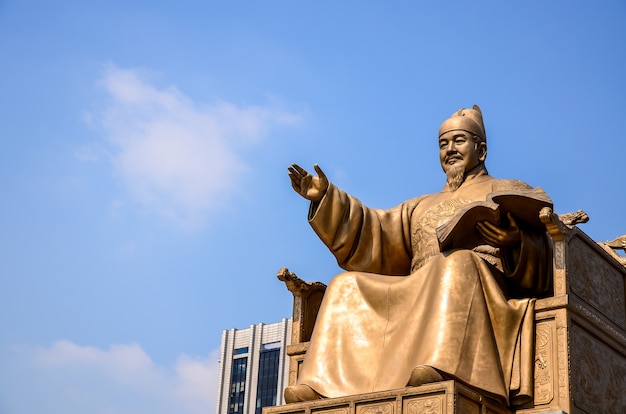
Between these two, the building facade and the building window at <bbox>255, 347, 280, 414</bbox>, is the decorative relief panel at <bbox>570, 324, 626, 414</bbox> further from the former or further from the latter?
the building window at <bbox>255, 347, 280, 414</bbox>

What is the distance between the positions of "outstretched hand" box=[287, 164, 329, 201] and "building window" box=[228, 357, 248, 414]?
33.9m

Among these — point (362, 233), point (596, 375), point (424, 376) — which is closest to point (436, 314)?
point (424, 376)

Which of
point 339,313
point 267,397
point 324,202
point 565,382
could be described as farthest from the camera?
point 267,397

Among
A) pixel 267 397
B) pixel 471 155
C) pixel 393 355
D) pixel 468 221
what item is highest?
pixel 267 397

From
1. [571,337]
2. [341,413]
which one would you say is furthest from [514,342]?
[341,413]

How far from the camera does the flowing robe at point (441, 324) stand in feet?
24.3

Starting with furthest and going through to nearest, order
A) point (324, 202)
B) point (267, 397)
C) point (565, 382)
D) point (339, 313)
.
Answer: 1. point (267, 397)
2. point (324, 202)
3. point (339, 313)
4. point (565, 382)

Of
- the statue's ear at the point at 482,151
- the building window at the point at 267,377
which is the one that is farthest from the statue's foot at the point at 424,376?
the building window at the point at 267,377

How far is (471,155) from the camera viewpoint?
9352mm

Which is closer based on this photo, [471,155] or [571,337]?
[571,337]

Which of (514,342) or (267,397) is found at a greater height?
(267,397)

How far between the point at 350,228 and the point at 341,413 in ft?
7.09

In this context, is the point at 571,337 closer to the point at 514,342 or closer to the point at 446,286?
the point at 514,342

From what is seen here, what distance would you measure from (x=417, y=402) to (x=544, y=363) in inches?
42.0
